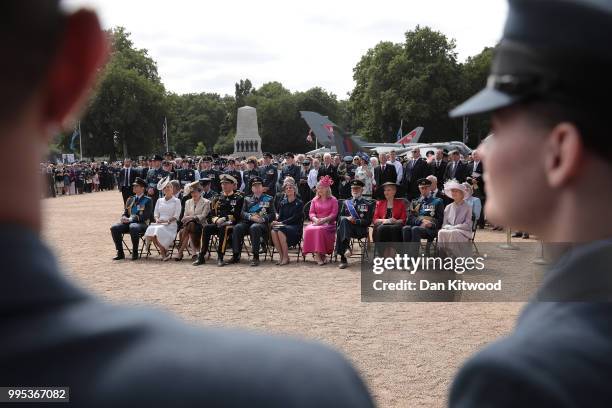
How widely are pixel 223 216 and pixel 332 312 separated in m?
4.89

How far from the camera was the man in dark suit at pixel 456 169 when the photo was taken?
15938 millimetres

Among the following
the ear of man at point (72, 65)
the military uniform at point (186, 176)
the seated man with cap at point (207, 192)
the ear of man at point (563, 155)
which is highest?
the ear of man at point (72, 65)

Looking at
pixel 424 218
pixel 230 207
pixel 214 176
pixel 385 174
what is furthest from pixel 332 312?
pixel 385 174

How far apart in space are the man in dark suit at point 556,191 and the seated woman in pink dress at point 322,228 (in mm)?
10024

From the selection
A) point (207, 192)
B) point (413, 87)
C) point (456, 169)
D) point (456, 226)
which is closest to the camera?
point (456, 226)

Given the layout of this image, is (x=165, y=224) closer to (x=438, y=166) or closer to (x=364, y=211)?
(x=364, y=211)

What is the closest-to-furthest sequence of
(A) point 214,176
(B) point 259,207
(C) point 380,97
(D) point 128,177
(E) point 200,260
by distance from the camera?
(E) point 200,260 < (B) point 259,207 < (A) point 214,176 < (D) point 128,177 < (C) point 380,97

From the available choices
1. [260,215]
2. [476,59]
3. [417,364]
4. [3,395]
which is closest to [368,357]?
[417,364]

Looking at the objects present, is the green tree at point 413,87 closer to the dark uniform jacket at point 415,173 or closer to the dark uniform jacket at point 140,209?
the dark uniform jacket at point 415,173

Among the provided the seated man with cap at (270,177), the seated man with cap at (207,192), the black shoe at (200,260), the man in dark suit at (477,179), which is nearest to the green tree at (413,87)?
the seated man with cap at (270,177)

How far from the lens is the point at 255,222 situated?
37.8 ft

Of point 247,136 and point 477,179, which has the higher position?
point 247,136

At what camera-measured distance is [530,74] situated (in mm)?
932

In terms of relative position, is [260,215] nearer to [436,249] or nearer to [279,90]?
[436,249]
